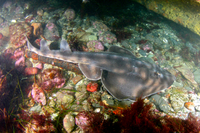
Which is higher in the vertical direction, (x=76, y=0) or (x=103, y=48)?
(x=76, y=0)

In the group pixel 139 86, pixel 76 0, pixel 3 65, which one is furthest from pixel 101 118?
pixel 76 0

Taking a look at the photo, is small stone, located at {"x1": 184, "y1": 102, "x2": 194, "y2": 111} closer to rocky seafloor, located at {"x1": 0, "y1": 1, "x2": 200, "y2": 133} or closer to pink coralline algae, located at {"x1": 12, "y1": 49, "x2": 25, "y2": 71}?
rocky seafloor, located at {"x1": 0, "y1": 1, "x2": 200, "y2": 133}

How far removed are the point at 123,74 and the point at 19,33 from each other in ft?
22.4

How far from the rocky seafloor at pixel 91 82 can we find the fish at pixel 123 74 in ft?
1.35

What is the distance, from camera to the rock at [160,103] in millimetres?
3199

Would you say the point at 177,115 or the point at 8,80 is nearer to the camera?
the point at 177,115

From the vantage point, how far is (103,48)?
5047 millimetres

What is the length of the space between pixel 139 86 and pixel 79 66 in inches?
90.2

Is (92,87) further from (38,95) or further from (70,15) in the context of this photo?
(70,15)

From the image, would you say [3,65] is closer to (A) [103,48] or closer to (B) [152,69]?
(A) [103,48]

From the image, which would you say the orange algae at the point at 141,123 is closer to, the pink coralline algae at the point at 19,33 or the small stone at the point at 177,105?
the small stone at the point at 177,105

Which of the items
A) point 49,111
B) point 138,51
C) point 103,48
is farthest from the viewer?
point 138,51

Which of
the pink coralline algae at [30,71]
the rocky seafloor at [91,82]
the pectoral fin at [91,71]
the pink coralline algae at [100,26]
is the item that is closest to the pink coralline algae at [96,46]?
the rocky seafloor at [91,82]

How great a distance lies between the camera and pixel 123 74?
3.48m
